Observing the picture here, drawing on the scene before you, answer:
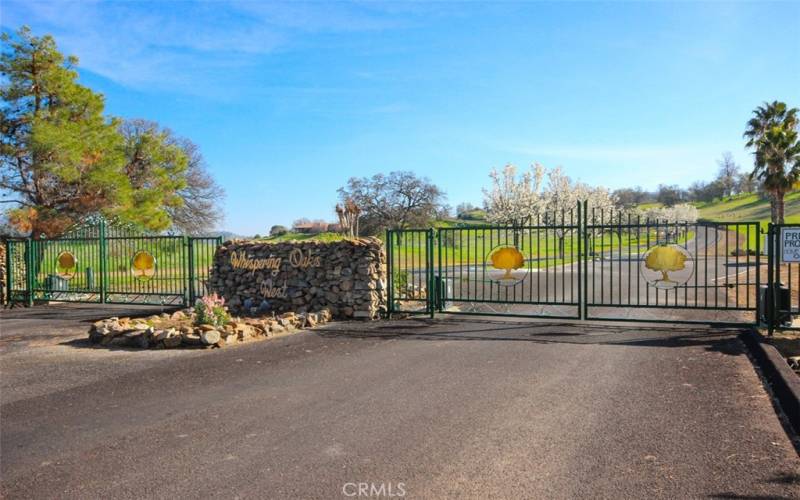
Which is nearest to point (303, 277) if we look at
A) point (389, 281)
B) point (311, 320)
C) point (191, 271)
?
point (311, 320)

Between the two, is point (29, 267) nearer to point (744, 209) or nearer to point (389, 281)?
point (389, 281)

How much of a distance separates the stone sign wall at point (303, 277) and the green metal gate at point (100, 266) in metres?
1.38

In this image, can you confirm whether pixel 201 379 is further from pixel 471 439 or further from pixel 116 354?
pixel 471 439

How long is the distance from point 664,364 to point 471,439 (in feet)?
13.8

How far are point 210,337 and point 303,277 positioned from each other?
3.94 m

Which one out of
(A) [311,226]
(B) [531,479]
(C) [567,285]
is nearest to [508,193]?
(A) [311,226]

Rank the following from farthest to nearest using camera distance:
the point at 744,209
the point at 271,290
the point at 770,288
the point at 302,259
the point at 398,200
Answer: the point at 744,209 → the point at 398,200 → the point at 271,290 → the point at 302,259 → the point at 770,288

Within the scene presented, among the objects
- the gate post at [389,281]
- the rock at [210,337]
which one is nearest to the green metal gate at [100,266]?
the gate post at [389,281]

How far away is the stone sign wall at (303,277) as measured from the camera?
12.8 m

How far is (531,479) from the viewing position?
4.13m

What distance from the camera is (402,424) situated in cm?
539

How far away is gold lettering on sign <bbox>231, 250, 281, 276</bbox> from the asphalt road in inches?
177

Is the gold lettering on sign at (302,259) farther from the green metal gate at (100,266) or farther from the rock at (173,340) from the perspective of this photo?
the rock at (173,340)

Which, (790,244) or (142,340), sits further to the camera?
(142,340)
